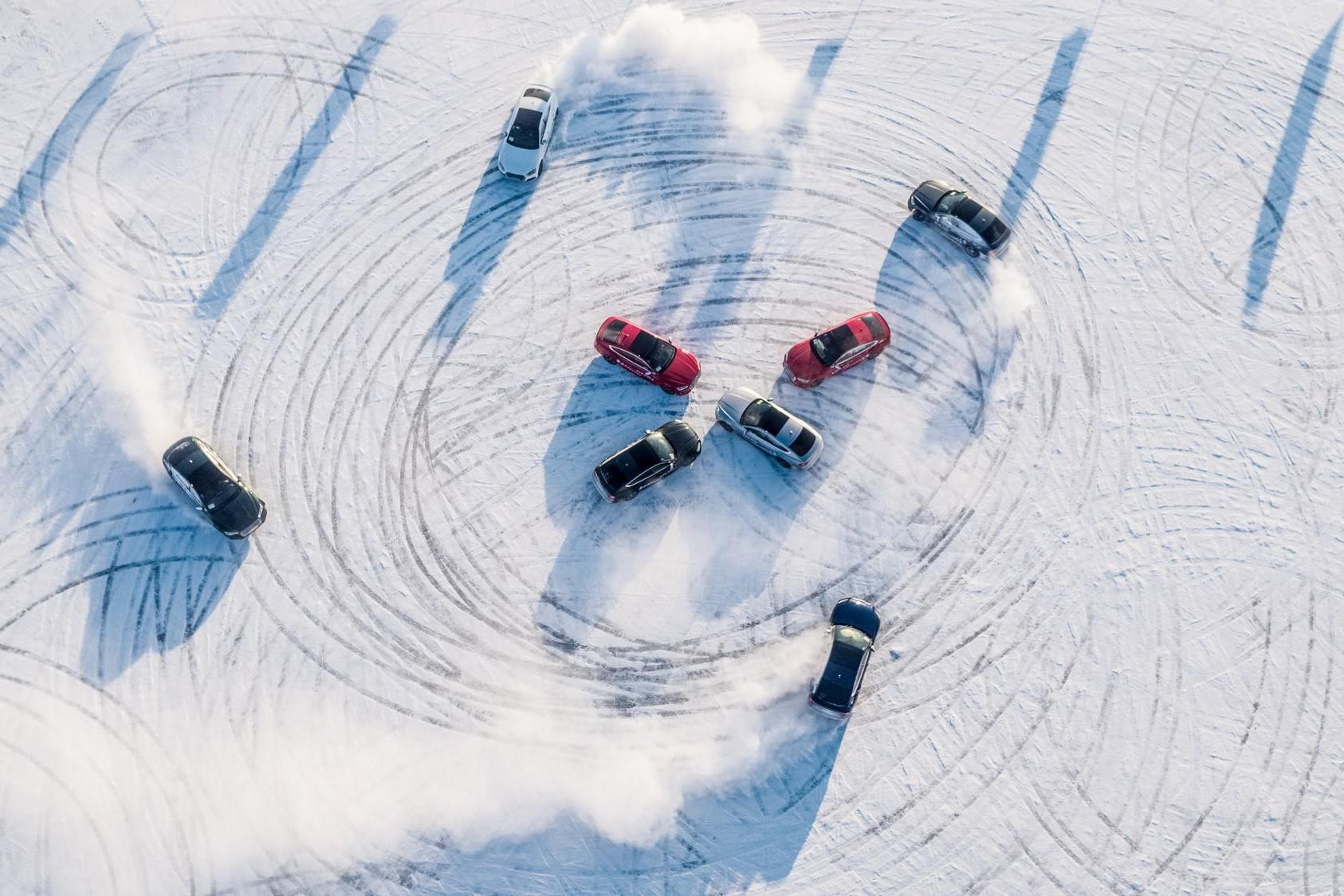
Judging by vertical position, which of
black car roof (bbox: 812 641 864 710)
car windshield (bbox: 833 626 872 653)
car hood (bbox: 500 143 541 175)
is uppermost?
car hood (bbox: 500 143 541 175)

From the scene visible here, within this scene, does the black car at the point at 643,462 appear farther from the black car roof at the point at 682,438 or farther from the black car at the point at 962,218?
the black car at the point at 962,218

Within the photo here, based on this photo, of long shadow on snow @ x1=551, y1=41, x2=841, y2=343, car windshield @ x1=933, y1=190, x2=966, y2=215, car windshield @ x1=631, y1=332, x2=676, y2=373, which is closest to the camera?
car windshield @ x1=631, y1=332, x2=676, y2=373

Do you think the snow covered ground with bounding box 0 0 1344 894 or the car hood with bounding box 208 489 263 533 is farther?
the car hood with bounding box 208 489 263 533

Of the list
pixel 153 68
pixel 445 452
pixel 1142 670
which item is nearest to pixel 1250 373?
pixel 1142 670

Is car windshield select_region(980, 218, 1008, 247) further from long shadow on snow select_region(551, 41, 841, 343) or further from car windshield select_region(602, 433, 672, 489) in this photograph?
car windshield select_region(602, 433, 672, 489)

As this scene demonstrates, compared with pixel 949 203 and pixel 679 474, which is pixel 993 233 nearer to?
pixel 949 203

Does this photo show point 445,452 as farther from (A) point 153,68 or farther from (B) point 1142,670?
(B) point 1142,670

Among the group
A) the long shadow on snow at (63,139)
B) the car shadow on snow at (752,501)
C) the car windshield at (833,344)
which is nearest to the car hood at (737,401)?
the car shadow on snow at (752,501)

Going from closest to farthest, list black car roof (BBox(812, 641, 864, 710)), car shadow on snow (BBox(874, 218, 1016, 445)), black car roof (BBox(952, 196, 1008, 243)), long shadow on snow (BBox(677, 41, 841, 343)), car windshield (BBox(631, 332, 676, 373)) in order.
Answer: black car roof (BBox(812, 641, 864, 710))
car windshield (BBox(631, 332, 676, 373))
car shadow on snow (BBox(874, 218, 1016, 445))
black car roof (BBox(952, 196, 1008, 243))
long shadow on snow (BBox(677, 41, 841, 343))

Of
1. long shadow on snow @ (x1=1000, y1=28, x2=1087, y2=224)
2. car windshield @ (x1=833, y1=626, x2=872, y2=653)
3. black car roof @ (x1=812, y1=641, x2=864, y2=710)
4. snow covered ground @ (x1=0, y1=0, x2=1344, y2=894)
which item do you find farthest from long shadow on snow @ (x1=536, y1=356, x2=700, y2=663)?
long shadow on snow @ (x1=1000, y1=28, x2=1087, y2=224)
